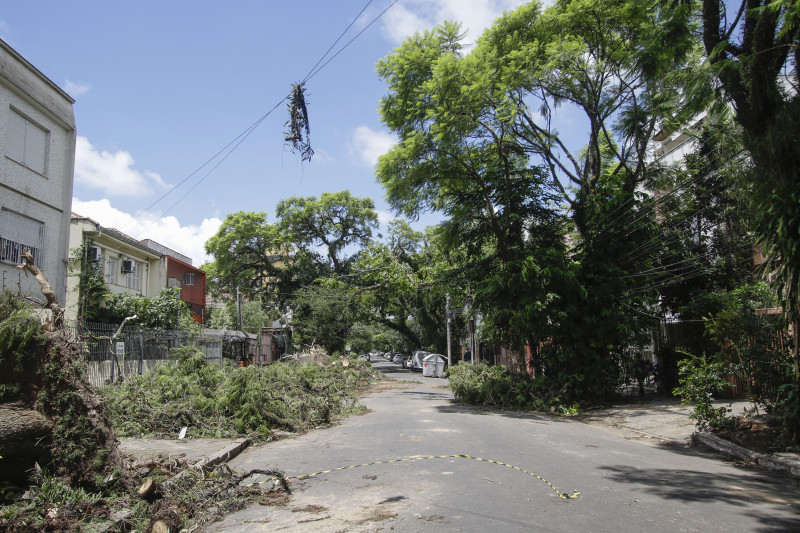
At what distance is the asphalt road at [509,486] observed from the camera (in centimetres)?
513

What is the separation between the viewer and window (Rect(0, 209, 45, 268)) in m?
15.0

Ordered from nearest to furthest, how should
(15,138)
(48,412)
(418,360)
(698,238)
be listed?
(48,412)
(15,138)
(698,238)
(418,360)

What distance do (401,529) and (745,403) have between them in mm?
12188

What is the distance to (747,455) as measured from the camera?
8.54m

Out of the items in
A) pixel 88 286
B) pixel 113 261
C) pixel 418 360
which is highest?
pixel 113 261

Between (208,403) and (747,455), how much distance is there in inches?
396

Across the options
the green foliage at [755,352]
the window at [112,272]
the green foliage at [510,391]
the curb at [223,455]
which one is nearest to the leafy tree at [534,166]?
the green foliage at [510,391]

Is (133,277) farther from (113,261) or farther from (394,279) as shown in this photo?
(394,279)

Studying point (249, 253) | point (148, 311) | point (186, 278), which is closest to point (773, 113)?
point (148, 311)

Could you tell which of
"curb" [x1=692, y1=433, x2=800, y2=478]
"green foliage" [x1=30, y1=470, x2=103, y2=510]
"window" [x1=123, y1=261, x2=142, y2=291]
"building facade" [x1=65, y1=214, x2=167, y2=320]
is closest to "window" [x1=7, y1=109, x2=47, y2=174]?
"building facade" [x1=65, y1=214, x2=167, y2=320]

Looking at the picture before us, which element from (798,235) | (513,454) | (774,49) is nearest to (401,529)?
(513,454)

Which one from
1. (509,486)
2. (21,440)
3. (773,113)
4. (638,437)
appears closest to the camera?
(21,440)

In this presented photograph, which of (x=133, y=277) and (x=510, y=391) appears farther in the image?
(x=133, y=277)

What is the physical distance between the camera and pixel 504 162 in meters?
18.0
